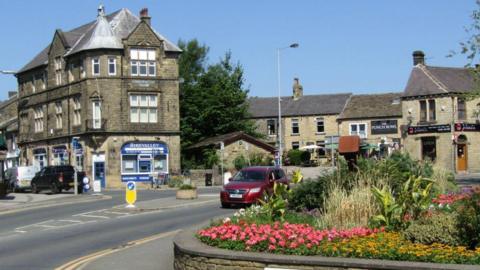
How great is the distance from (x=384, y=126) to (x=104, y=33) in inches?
1139

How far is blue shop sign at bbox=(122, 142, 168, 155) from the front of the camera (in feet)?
177

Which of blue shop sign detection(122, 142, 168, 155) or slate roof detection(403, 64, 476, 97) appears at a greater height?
slate roof detection(403, 64, 476, 97)

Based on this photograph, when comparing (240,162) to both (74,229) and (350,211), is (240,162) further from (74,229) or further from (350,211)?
(350,211)

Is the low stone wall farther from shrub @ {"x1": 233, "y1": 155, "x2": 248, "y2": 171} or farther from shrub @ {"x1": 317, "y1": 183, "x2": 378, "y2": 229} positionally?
shrub @ {"x1": 233, "y1": 155, "x2": 248, "y2": 171}

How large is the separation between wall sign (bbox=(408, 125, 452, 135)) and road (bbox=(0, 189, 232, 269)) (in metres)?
34.2

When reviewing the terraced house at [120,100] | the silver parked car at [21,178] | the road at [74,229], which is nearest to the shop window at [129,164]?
the terraced house at [120,100]

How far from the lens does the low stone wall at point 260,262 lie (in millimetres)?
9008

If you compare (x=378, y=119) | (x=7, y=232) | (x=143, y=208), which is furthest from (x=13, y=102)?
(x=7, y=232)

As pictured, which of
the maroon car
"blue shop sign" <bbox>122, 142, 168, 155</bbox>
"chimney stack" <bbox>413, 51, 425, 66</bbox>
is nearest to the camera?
the maroon car

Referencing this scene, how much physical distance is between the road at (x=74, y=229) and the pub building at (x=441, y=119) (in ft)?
112

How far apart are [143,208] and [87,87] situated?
27.5m

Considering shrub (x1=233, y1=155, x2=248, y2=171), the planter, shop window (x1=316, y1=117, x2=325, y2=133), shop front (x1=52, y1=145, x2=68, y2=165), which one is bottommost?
the planter

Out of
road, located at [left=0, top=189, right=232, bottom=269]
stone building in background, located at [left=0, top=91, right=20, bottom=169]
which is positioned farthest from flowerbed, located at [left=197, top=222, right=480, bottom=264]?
stone building in background, located at [left=0, top=91, right=20, bottom=169]

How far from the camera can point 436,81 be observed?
198 feet
